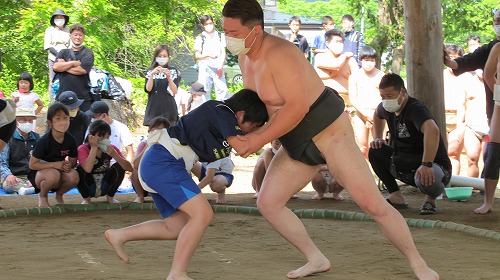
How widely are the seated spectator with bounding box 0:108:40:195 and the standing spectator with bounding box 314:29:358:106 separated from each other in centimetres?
288

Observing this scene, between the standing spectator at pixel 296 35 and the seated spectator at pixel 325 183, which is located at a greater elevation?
the standing spectator at pixel 296 35

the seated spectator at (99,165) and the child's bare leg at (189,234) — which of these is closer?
the child's bare leg at (189,234)

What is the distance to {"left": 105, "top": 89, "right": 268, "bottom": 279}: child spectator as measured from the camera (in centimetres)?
277

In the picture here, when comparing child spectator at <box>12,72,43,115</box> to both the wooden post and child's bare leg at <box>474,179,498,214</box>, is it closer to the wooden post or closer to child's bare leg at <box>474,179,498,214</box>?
the wooden post

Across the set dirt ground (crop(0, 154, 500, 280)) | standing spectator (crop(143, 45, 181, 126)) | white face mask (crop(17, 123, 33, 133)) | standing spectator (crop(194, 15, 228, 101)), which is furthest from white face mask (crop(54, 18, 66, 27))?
dirt ground (crop(0, 154, 500, 280))

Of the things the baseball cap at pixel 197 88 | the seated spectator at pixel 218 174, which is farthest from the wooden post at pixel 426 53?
the baseball cap at pixel 197 88

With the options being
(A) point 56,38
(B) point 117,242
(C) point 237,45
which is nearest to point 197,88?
(A) point 56,38

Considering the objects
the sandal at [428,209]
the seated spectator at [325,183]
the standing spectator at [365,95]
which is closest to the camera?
the sandal at [428,209]

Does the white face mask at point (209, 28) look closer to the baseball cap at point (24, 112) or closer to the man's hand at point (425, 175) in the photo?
the baseball cap at point (24, 112)

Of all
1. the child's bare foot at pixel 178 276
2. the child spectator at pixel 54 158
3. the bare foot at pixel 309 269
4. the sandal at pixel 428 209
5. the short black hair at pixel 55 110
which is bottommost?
the sandal at pixel 428 209

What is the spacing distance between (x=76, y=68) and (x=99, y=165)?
5.36 feet

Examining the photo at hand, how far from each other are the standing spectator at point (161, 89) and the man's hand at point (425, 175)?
2946 millimetres

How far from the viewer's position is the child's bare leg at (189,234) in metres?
2.77

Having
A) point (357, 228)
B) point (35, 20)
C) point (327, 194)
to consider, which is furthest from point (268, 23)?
point (357, 228)
